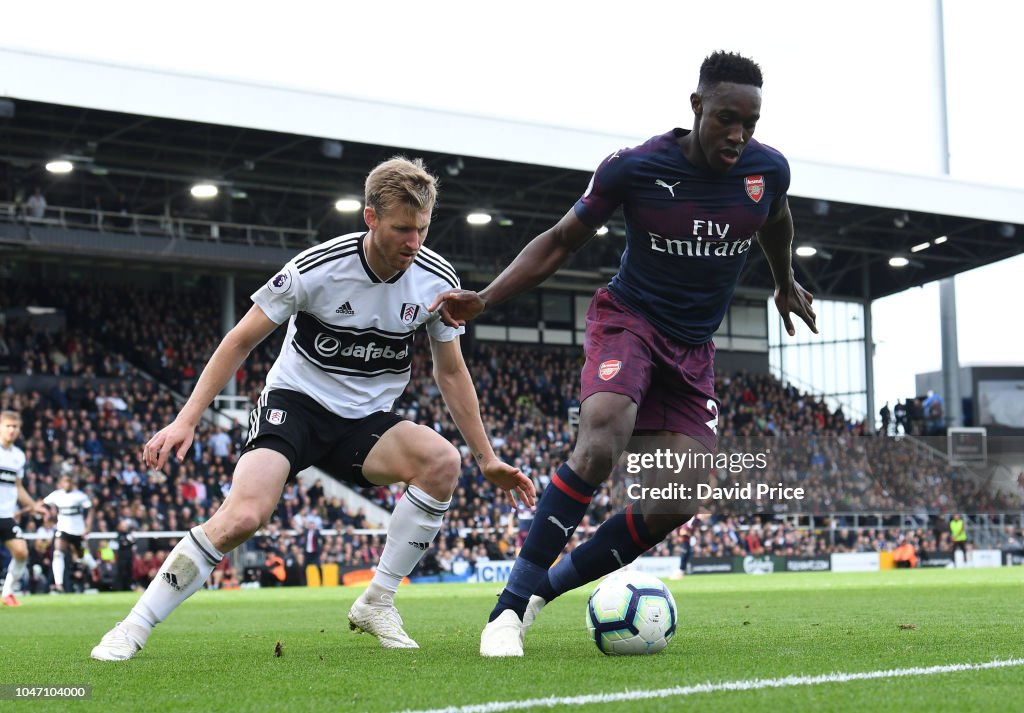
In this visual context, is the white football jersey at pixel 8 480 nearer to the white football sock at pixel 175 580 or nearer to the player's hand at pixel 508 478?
the white football sock at pixel 175 580

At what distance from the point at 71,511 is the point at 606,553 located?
1490 centimetres

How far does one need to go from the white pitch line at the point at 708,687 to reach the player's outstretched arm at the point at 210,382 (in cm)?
183

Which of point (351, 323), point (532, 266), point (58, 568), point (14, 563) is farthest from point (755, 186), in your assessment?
point (58, 568)

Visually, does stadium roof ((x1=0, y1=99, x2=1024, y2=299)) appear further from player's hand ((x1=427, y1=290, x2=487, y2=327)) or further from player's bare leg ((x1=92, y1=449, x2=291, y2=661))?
player's hand ((x1=427, y1=290, x2=487, y2=327))

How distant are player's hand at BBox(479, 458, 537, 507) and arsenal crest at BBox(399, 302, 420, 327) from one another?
→ 0.74 m

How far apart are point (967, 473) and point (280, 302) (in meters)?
38.1

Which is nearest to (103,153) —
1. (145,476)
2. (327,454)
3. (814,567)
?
(145,476)

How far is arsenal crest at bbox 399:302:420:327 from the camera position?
19.1ft

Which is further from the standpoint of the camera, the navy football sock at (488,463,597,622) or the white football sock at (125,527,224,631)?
the navy football sock at (488,463,597,622)

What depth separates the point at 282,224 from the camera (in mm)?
35281

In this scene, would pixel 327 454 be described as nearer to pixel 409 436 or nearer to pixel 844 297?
pixel 409 436

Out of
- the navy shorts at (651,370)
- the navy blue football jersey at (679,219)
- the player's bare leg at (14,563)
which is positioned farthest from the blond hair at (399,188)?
the player's bare leg at (14,563)

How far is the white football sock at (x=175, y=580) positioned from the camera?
17.2ft

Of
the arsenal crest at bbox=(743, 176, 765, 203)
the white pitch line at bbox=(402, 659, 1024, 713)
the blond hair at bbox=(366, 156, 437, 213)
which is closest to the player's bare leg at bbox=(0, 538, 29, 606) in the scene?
the blond hair at bbox=(366, 156, 437, 213)
